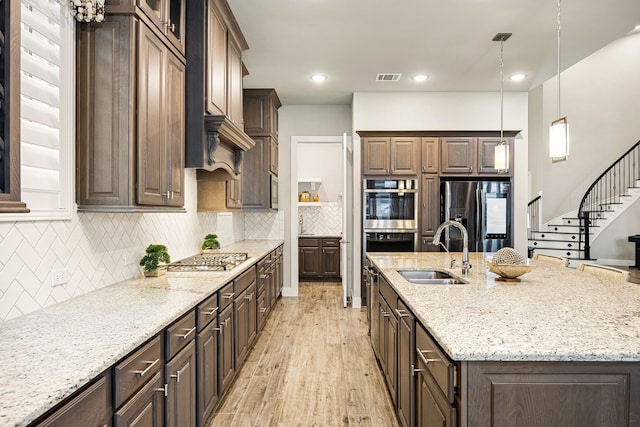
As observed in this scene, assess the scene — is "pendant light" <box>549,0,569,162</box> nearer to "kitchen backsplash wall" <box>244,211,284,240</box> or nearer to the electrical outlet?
the electrical outlet

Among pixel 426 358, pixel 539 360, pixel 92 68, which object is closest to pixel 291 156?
pixel 92 68

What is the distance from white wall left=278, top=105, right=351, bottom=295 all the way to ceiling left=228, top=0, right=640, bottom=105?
929 mm

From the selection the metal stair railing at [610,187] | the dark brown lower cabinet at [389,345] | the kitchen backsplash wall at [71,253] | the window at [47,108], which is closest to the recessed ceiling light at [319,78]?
the kitchen backsplash wall at [71,253]

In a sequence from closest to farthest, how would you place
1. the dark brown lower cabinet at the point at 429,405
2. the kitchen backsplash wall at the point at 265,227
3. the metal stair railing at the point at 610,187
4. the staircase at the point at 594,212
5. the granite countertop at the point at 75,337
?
1. the granite countertop at the point at 75,337
2. the dark brown lower cabinet at the point at 429,405
3. the kitchen backsplash wall at the point at 265,227
4. the staircase at the point at 594,212
5. the metal stair railing at the point at 610,187

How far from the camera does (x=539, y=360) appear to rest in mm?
1293

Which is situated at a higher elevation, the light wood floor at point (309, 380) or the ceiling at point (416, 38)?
the ceiling at point (416, 38)

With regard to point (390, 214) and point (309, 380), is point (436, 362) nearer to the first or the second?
point (309, 380)

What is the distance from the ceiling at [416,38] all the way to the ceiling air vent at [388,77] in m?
0.09

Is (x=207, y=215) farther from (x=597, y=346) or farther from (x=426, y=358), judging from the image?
(x=597, y=346)

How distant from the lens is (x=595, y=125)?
9.58 meters

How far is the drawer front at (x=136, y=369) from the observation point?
52.8 inches

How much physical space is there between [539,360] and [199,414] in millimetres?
1763

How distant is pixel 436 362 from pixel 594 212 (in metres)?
9.57

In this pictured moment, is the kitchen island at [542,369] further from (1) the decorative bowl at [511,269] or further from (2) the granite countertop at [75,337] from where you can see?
(2) the granite countertop at [75,337]
